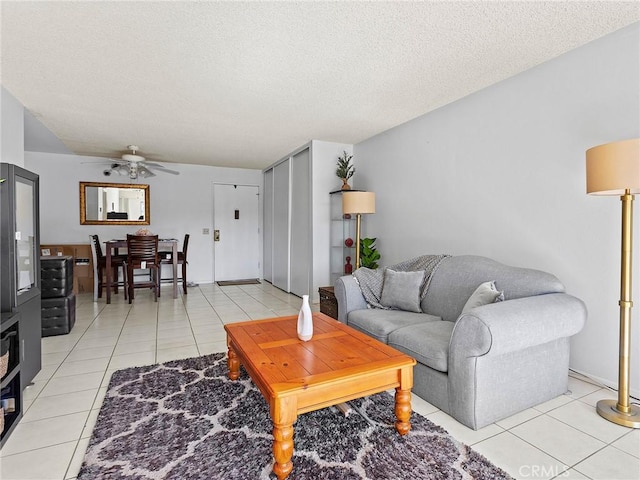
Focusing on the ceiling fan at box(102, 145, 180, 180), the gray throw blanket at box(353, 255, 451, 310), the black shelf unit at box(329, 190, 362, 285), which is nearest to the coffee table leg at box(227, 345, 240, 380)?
the gray throw blanket at box(353, 255, 451, 310)

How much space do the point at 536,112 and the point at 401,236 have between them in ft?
6.16

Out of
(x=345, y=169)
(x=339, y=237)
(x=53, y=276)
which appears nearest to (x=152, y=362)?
(x=53, y=276)

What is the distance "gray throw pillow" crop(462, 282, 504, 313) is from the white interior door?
5.59 m

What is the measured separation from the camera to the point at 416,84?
2980 mm

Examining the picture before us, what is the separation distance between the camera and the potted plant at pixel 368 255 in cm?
434

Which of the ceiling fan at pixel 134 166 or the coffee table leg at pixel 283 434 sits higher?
the ceiling fan at pixel 134 166

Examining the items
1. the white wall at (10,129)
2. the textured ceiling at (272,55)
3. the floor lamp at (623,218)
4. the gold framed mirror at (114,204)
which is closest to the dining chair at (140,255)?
the gold framed mirror at (114,204)

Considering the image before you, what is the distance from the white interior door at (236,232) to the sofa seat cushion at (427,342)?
5.27 meters

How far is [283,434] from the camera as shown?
4.72 ft

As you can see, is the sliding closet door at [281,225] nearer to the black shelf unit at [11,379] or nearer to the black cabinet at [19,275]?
the black cabinet at [19,275]

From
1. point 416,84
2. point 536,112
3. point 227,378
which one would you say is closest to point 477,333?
point 227,378

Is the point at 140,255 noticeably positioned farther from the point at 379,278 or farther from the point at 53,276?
the point at 379,278

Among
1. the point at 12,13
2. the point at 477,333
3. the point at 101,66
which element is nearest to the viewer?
the point at 477,333

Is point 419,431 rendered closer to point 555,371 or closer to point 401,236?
point 555,371
